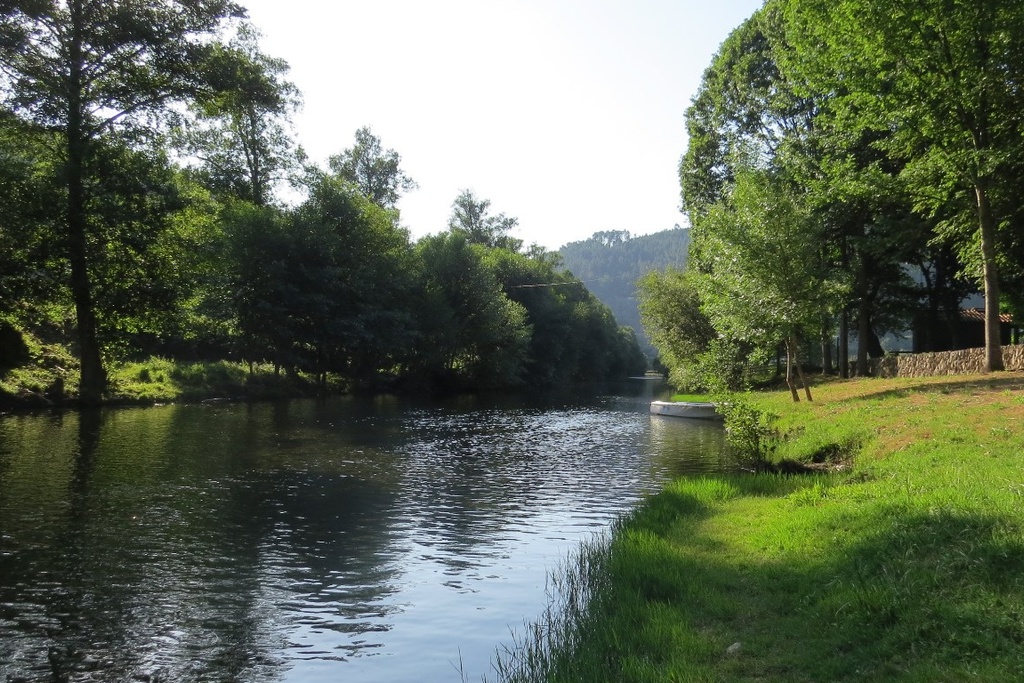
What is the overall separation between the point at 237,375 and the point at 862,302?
124 feet

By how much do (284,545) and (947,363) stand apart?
30798 millimetres

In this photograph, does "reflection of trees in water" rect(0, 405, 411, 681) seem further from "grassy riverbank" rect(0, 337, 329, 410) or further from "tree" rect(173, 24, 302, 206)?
"tree" rect(173, 24, 302, 206)

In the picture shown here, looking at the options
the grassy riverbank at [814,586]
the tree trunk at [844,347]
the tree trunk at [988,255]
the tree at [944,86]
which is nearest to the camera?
the grassy riverbank at [814,586]

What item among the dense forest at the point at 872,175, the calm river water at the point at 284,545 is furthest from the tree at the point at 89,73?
the dense forest at the point at 872,175

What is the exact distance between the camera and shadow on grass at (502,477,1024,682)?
20.5 feet

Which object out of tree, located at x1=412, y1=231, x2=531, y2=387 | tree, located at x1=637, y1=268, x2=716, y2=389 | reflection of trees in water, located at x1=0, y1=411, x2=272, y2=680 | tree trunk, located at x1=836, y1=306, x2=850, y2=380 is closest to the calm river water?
reflection of trees in water, located at x1=0, y1=411, x2=272, y2=680

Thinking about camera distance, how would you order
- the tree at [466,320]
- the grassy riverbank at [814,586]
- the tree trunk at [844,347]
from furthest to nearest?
the tree at [466,320], the tree trunk at [844,347], the grassy riverbank at [814,586]

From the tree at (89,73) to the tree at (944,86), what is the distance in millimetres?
27617

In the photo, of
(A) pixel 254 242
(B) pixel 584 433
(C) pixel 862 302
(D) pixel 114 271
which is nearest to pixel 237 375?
(A) pixel 254 242

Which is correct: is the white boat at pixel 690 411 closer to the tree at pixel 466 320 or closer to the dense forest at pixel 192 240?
the dense forest at pixel 192 240

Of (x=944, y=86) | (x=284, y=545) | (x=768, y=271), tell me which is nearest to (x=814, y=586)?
(x=284, y=545)

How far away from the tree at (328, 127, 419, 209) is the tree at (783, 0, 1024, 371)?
62223mm

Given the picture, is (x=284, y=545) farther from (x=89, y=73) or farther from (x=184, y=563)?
(x=89, y=73)

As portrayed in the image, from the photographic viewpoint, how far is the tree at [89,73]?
32.7 metres
